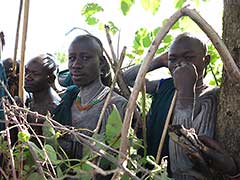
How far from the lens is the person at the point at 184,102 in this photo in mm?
1502

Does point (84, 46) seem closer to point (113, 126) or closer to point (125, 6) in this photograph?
point (125, 6)

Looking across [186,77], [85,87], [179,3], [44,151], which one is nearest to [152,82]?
[85,87]

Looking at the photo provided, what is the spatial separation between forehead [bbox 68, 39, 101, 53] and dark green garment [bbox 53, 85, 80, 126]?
0.64 feet

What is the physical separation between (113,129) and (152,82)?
A: 113cm

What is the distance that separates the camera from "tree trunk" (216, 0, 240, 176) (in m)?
1.38

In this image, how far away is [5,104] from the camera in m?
1.16

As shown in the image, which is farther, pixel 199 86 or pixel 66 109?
pixel 66 109

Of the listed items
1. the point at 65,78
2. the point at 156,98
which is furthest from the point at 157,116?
the point at 65,78

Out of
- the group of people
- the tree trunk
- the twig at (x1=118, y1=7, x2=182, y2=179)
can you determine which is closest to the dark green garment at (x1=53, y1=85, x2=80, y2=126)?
the group of people

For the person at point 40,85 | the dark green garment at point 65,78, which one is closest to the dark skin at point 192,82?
the person at point 40,85

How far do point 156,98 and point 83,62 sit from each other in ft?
1.25

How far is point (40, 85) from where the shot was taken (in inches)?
95.1

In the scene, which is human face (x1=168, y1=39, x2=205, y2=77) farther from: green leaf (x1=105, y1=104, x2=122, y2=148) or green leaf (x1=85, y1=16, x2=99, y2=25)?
green leaf (x1=105, y1=104, x2=122, y2=148)

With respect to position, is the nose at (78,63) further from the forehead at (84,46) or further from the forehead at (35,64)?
the forehead at (35,64)
